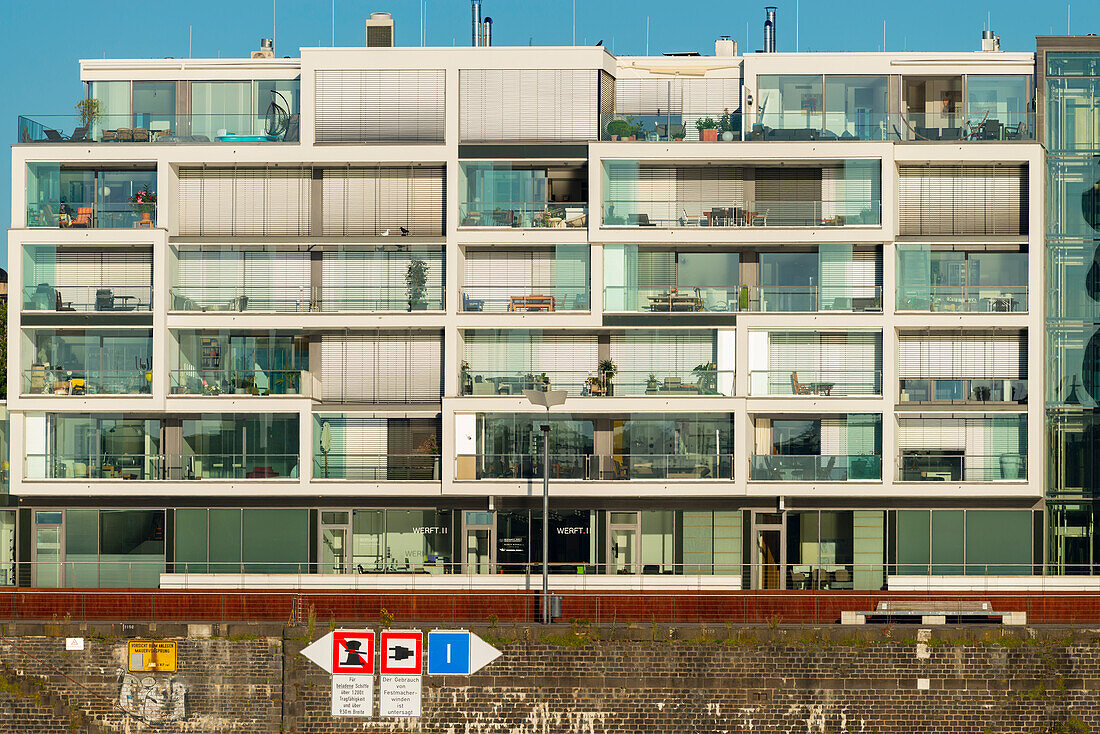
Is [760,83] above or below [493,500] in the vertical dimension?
above

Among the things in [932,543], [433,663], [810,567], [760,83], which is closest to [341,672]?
[433,663]

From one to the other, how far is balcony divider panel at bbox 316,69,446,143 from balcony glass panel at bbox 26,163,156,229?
602 centimetres

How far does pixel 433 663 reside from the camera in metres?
36.1

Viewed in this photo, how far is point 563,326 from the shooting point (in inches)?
1855

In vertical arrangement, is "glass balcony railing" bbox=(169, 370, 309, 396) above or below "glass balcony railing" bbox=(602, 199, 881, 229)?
below

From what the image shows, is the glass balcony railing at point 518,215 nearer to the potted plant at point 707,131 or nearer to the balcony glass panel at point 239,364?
the potted plant at point 707,131

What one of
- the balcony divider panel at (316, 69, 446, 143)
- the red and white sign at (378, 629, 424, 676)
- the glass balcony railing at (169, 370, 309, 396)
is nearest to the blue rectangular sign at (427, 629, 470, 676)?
the red and white sign at (378, 629, 424, 676)

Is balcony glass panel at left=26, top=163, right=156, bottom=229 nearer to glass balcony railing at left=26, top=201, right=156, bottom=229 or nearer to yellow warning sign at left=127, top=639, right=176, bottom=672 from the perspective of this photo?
glass balcony railing at left=26, top=201, right=156, bottom=229

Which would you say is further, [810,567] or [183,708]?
[810,567]

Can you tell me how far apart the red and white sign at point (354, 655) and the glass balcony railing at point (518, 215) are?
1598 cm

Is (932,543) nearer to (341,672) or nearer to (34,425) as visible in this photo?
(341,672)

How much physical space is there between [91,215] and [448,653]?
2075cm

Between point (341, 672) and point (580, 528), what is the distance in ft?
40.0

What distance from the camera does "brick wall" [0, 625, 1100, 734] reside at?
117ft
